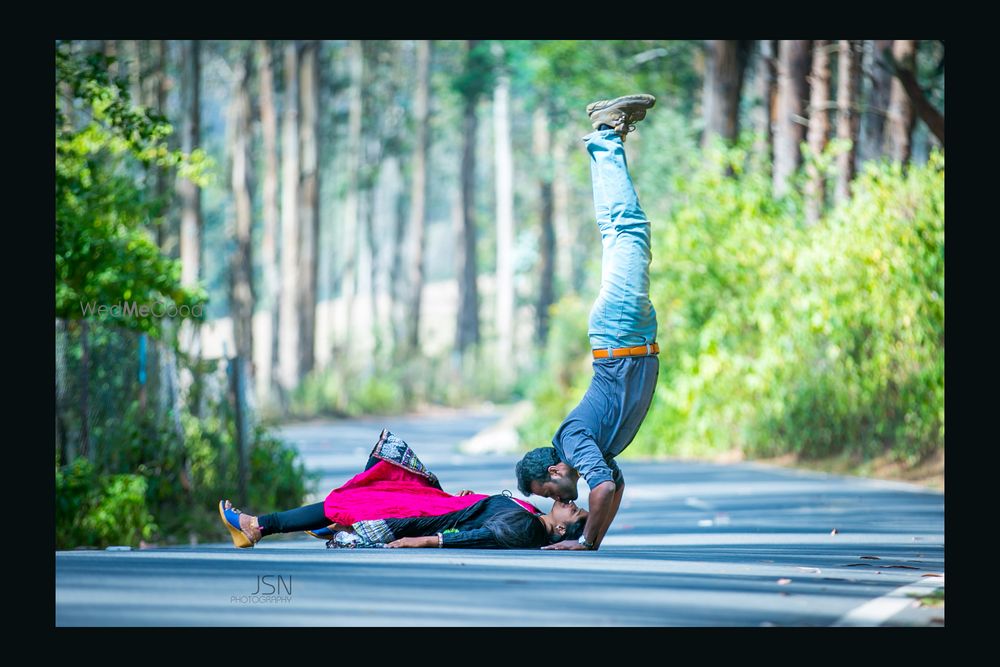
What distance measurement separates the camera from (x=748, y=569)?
9047 millimetres

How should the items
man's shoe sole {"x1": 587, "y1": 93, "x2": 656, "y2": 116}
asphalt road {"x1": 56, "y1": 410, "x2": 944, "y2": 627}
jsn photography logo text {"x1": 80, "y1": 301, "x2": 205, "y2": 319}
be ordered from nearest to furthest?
asphalt road {"x1": 56, "y1": 410, "x2": 944, "y2": 627}, man's shoe sole {"x1": 587, "y1": 93, "x2": 656, "y2": 116}, jsn photography logo text {"x1": 80, "y1": 301, "x2": 205, "y2": 319}

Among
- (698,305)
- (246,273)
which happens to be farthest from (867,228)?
(246,273)

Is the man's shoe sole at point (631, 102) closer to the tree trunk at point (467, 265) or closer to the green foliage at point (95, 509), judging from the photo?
the green foliage at point (95, 509)

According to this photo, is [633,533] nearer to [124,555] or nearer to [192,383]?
[192,383]

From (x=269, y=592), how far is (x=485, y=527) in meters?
2.10

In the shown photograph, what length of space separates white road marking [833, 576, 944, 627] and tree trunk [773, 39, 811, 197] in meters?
18.9

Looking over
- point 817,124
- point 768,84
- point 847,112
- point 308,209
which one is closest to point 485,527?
point 847,112

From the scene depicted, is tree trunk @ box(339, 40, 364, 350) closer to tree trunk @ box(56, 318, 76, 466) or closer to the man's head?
tree trunk @ box(56, 318, 76, 466)

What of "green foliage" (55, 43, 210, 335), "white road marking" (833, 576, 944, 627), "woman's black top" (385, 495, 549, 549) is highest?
"green foliage" (55, 43, 210, 335)

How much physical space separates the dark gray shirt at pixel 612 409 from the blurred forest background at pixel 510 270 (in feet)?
15.6

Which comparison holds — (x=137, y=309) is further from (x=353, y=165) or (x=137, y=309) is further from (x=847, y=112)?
(x=353, y=165)

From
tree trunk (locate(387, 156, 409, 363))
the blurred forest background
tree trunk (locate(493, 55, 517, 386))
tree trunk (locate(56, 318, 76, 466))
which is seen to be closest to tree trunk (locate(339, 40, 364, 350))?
the blurred forest background

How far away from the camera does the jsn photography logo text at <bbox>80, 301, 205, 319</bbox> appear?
14445mm

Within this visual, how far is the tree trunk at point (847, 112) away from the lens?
25391mm
